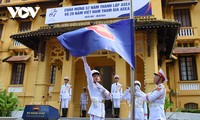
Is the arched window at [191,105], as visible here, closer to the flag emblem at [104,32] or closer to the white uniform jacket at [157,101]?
the white uniform jacket at [157,101]

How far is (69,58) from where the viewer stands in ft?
42.0

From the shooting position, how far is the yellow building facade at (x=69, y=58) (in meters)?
12.0

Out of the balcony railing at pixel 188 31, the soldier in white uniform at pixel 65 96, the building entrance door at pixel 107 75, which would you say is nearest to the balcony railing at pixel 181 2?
the balcony railing at pixel 188 31

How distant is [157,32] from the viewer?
40.8 feet

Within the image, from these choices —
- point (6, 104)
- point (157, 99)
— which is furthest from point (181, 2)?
point (157, 99)

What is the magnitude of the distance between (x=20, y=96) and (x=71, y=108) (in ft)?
29.2

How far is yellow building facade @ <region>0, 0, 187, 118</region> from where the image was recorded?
1195 centimetres

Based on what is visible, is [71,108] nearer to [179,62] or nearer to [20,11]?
[179,62]

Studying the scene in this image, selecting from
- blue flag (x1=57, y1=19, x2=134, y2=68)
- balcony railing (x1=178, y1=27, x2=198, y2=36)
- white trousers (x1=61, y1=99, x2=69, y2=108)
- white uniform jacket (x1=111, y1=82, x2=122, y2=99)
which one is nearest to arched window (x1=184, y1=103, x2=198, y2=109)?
balcony railing (x1=178, y1=27, x2=198, y2=36)

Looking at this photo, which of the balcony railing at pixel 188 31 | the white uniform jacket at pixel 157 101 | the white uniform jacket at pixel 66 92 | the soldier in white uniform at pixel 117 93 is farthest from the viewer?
the balcony railing at pixel 188 31

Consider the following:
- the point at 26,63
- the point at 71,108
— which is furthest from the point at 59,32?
the point at 26,63

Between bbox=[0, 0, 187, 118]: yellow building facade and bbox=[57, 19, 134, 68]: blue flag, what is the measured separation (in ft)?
22.5

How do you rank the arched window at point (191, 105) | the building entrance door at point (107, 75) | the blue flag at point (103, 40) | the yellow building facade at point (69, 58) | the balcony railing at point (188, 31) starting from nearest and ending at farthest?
1. the blue flag at point (103, 40)
2. the yellow building facade at point (69, 58)
3. the building entrance door at point (107, 75)
4. the arched window at point (191, 105)
5. the balcony railing at point (188, 31)

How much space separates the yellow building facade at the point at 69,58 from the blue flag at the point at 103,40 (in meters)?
6.85
